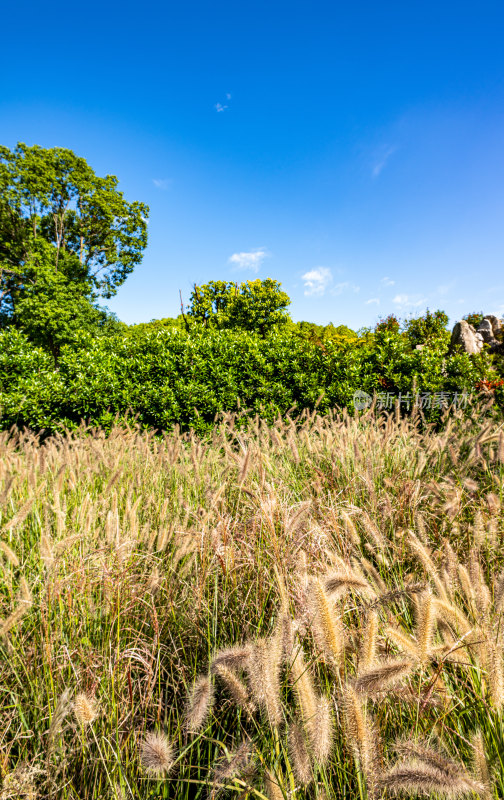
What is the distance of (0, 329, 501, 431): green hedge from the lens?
17.6ft

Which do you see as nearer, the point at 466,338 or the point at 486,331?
the point at 466,338

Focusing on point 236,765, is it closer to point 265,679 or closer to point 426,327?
point 265,679

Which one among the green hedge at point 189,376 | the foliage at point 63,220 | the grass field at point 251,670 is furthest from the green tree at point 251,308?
the grass field at point 251,670

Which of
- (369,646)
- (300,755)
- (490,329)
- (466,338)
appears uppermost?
(490,329)

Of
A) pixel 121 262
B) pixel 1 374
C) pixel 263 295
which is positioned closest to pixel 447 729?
pixel 1 374

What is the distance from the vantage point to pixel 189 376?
6.07 meters

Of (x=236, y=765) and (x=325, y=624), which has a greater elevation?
(x=325, y=624)

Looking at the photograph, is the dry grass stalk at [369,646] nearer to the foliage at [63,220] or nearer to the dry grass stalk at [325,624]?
the dry grass stalk at [325,624]

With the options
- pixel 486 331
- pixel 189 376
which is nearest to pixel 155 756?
pixel 189 376

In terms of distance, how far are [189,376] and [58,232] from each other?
20.5 m

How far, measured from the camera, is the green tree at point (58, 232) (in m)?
19.0

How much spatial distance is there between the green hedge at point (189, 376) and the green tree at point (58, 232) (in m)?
14.4

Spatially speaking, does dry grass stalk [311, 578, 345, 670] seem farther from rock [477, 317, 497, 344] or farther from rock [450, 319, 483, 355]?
rock [477, 317, 497, 344]

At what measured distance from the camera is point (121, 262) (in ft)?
75.8
